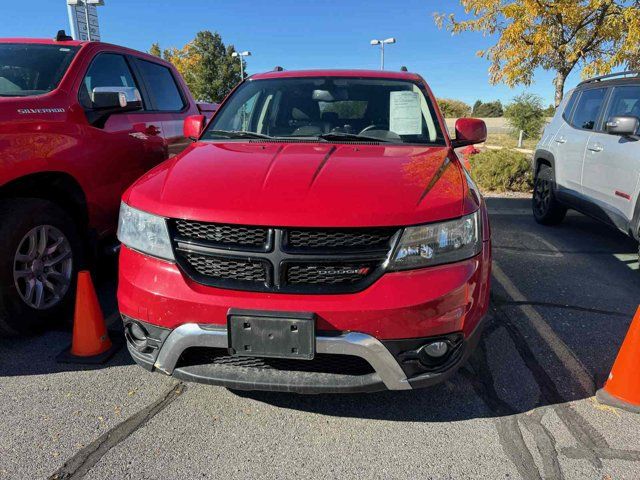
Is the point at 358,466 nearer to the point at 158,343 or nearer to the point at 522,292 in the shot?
the point at 158,343

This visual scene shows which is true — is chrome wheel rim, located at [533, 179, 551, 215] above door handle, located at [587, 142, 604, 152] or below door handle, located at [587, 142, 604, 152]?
below

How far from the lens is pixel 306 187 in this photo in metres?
2.27

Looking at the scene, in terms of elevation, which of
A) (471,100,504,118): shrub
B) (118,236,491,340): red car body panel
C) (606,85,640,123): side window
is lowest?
(471,100,504,118): shrub

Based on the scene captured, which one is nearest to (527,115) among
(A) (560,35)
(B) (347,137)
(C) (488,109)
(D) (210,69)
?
(A) (560,35)

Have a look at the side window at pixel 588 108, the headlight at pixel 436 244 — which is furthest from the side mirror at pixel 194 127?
the side window at pixel 588 108

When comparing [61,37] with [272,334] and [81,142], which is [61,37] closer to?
[81,142]

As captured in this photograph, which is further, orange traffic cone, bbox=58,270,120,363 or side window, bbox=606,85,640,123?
side window, bbox=606,85,640,123

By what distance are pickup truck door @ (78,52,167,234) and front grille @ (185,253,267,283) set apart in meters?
1.92

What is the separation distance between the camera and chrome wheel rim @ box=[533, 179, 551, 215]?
21.3 ft

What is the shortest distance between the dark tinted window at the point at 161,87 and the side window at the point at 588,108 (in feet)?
15.6

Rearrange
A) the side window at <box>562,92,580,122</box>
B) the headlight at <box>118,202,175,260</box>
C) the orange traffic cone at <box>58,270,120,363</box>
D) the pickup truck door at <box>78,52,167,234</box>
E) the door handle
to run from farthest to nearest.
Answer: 1. the side window at <box>562,92,580,122</box>
2. the door handle
3. the pickup truck door at <box>78,52,167,234</box>
4. the orange traffic cone at <box>58,270,120,363</box>
5. the headlight at <box>118,202,175,260</box>

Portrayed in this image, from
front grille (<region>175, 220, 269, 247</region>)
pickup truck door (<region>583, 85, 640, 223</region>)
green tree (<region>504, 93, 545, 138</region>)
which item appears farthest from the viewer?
green tree (<region>504, 93, 545, 138</region>)

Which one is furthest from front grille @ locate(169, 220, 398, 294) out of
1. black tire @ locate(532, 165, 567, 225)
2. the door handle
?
black tire @ locate(532, 165, 567, 225)

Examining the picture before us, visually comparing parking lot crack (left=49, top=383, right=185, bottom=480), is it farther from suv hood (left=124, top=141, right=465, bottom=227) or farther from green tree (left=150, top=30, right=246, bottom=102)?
green tree (left=150, top=30, right=246, bottom=102)
